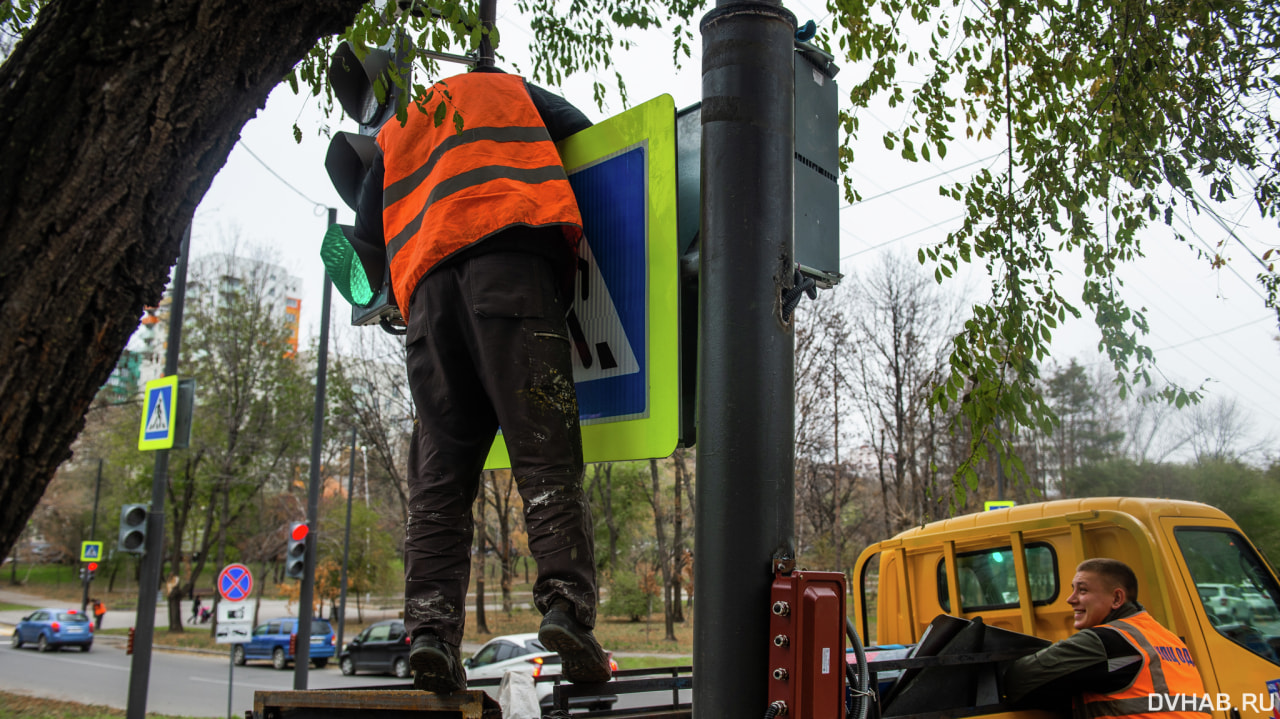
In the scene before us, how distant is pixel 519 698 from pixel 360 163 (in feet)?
6.26

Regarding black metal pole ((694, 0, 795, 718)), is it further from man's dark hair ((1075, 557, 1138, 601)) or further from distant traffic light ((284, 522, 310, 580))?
distant traffic light ((284, 522, 310, 580))

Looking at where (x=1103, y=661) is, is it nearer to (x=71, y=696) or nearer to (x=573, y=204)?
(x=573, y=204)

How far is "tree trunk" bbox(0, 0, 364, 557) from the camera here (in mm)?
1446

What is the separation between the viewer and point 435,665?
7.84ft

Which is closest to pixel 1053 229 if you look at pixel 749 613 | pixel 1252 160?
pixel 1252 160

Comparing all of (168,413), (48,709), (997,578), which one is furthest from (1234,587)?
(48,709)

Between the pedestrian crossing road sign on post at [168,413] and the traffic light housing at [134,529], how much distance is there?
2.72 ft

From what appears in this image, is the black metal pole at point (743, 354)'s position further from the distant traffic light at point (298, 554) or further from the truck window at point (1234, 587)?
the distant traffic light at point (298, 554)

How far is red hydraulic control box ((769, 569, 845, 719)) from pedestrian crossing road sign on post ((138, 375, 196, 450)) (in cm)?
1120

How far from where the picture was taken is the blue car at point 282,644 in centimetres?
2753

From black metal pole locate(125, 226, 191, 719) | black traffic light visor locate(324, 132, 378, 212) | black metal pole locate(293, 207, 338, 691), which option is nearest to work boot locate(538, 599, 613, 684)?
black traffic light visor locate(324, 132, 378, 212)

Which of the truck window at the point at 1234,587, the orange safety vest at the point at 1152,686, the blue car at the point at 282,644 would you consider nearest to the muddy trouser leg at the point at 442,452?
the orange safety vest at the point at 1152,686

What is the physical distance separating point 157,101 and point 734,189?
46.2 inches

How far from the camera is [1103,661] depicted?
344 centimetres
